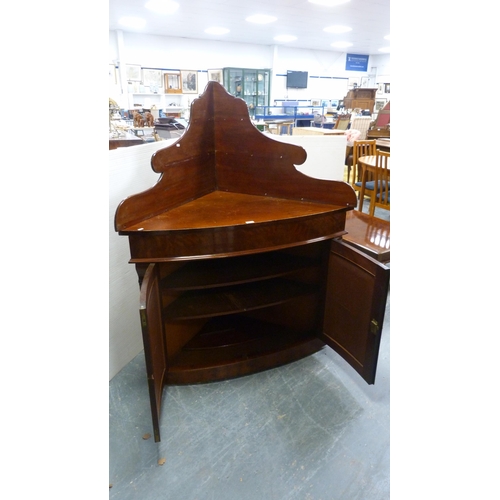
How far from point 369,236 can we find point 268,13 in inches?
251

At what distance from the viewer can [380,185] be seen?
3299 millimetres

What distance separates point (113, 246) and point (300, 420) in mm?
1137

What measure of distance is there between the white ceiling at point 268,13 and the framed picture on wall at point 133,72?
31.8 inches

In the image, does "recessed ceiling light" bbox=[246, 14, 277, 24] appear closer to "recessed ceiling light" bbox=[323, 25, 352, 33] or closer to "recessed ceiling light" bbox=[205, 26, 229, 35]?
"recessed ceiling light" bbox=[205, 26, 229, 35]

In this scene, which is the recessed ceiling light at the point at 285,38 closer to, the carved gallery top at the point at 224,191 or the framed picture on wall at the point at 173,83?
the framed picture on wall at the point at 173,83

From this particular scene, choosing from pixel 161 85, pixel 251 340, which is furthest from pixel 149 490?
pixel 161 85

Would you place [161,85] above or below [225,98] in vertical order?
above

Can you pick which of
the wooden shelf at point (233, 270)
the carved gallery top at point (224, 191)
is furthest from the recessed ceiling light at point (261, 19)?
the wooden shelf at point (233, 270)

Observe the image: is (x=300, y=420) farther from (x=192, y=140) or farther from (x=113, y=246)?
(x=192, y=140)

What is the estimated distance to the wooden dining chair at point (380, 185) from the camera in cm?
311

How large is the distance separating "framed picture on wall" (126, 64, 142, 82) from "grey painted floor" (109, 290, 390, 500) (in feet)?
29.5

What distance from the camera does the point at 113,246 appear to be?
161cm

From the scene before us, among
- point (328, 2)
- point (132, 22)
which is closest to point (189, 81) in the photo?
point (132, 22)

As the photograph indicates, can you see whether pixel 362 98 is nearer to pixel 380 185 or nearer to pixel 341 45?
pixel 341 45
